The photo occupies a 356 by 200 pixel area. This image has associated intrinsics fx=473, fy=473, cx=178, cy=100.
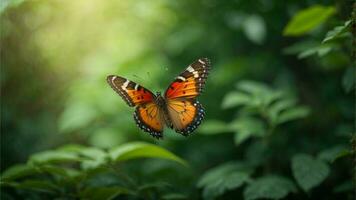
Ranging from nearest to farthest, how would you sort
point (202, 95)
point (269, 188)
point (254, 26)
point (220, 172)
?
point (269, 188) → point (220, 172) → point (254, 26) → point (202, 95)

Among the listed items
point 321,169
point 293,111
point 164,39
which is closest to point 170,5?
point 164,39

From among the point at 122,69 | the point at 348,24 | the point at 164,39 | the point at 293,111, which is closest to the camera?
the point at 348,24

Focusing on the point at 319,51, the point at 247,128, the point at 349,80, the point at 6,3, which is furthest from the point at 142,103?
the point at 349,80

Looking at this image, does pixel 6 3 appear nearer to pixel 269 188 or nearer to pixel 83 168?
pixel 83 168

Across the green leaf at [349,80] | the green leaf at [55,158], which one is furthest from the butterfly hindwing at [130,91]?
the green leaf at [349,80]

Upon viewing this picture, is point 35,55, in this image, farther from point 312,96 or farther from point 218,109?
point 312,96

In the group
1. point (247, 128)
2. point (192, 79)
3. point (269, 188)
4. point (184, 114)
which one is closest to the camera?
point (192, 79)

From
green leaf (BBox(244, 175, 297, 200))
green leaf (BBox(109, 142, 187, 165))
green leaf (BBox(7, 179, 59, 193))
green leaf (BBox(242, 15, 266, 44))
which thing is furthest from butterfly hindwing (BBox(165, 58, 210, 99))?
green leaf (BBox(242, 15, 266, 44))
